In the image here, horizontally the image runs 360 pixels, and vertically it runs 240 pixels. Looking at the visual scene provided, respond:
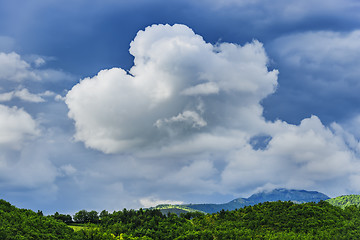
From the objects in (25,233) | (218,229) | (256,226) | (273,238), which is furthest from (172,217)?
(25,233)

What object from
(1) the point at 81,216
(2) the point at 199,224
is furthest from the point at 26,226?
(2) the point at 199,224

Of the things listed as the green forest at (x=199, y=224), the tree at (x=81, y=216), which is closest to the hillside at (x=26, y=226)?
the green forest at (x=199, y=224)

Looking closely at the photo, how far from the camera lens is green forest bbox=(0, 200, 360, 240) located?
130m

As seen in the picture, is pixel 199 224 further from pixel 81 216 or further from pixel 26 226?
pixel 26 226

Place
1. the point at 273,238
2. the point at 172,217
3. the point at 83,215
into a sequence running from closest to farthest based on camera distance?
the point at 273,238, the point at 172,217, the point at 83,215

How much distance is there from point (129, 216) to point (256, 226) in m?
65.5

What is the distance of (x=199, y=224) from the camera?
173 meters

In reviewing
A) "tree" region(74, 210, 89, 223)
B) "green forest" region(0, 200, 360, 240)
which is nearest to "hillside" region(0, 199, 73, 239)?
"green forest" region(0, 200, 360, 240)

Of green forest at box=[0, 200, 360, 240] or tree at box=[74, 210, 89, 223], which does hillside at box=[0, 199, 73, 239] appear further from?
tree at box=[74, 210, 89, 223]

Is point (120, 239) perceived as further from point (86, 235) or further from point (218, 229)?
point (218, 229)

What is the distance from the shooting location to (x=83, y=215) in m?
189

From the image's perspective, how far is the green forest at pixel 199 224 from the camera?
13025 centimetres

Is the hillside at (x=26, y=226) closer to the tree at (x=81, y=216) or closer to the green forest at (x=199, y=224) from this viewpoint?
the green forest at (x=199, y=224)

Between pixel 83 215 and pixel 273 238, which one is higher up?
pixel 83 215
